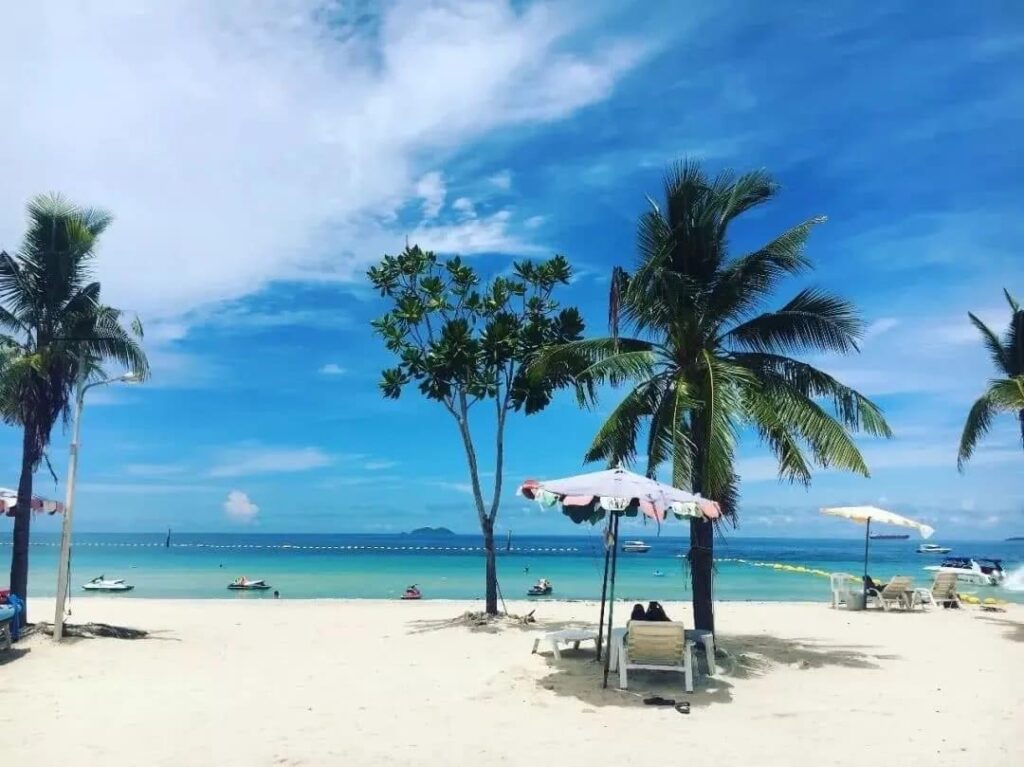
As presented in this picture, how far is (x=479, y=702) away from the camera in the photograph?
8617 mm

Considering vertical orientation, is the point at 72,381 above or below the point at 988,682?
above

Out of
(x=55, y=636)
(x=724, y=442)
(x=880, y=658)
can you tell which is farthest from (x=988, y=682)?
(x=55, y=636)

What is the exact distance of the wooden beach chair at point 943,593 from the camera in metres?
19.7

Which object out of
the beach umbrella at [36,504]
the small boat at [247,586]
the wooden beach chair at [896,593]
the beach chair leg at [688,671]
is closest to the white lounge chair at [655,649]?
the beach chair leg at [688,671]

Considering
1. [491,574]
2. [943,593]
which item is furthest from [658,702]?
[943,593]

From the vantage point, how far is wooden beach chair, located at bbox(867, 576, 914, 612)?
18797 millimetres

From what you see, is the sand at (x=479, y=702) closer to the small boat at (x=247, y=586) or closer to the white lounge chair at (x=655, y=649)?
the white lounge chair at (x=655, y=649)

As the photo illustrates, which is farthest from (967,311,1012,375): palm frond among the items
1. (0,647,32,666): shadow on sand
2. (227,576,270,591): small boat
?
(227,576,270,591): small boat

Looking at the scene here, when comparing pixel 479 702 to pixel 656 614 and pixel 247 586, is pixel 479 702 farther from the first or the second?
pixel 247 586

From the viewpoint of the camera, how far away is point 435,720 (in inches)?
309

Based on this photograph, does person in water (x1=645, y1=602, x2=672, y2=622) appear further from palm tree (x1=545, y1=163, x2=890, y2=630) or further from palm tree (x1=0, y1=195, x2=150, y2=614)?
palm tree (x1=0, y1=195, x2=150, y2=614)

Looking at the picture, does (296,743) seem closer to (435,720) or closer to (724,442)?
(435,720)

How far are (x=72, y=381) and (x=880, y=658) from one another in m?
14.3

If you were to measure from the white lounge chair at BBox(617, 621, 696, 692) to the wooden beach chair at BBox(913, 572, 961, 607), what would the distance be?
526 inches
